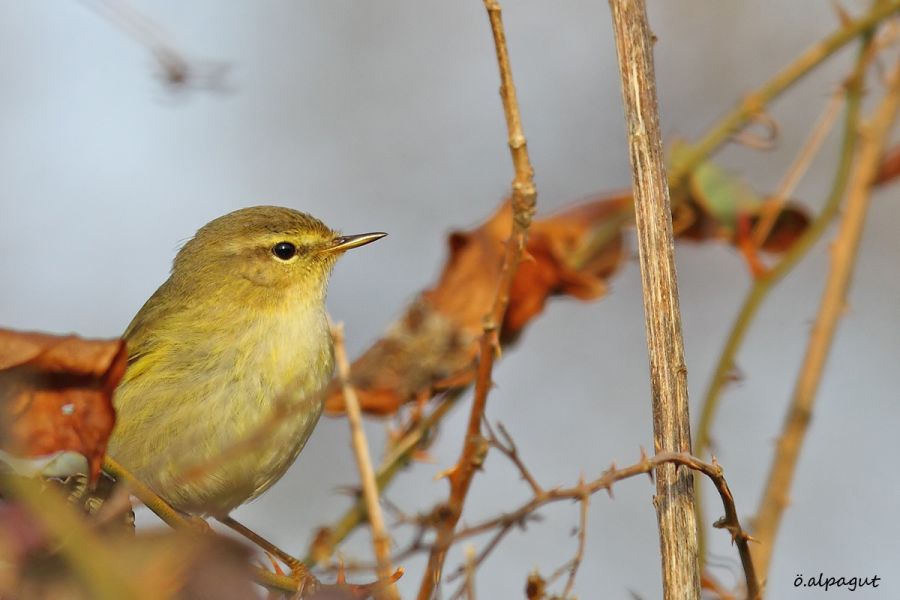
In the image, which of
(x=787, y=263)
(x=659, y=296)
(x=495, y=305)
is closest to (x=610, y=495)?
(x=659, y=296)

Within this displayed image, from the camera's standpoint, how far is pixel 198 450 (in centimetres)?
262

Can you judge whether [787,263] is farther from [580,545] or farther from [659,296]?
[580,545]

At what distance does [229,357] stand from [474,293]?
0.71 metres

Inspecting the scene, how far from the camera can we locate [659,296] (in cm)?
152

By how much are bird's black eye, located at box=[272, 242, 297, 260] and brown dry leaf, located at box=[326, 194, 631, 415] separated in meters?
0.71

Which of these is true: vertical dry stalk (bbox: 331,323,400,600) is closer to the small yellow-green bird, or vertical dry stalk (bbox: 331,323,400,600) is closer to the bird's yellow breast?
the small yellow-green bird

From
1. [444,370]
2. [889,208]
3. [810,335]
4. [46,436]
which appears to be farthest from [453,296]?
[889,208]

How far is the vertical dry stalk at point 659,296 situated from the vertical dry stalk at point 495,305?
0.20 meters

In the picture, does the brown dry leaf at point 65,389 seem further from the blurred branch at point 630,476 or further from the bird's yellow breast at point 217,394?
the bird's yellow breast at point 217,394

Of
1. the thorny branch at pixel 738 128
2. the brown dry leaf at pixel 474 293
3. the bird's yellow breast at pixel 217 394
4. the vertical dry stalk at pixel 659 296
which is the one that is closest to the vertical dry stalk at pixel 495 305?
the vertical dry stalk at pixel 659 296

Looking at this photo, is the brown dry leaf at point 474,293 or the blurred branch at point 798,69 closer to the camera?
the blurred branch at point 798,69

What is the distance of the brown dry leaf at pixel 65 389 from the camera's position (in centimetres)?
126

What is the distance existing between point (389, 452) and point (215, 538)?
59.5 inches

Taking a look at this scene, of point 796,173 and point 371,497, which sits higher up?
point 796,173
